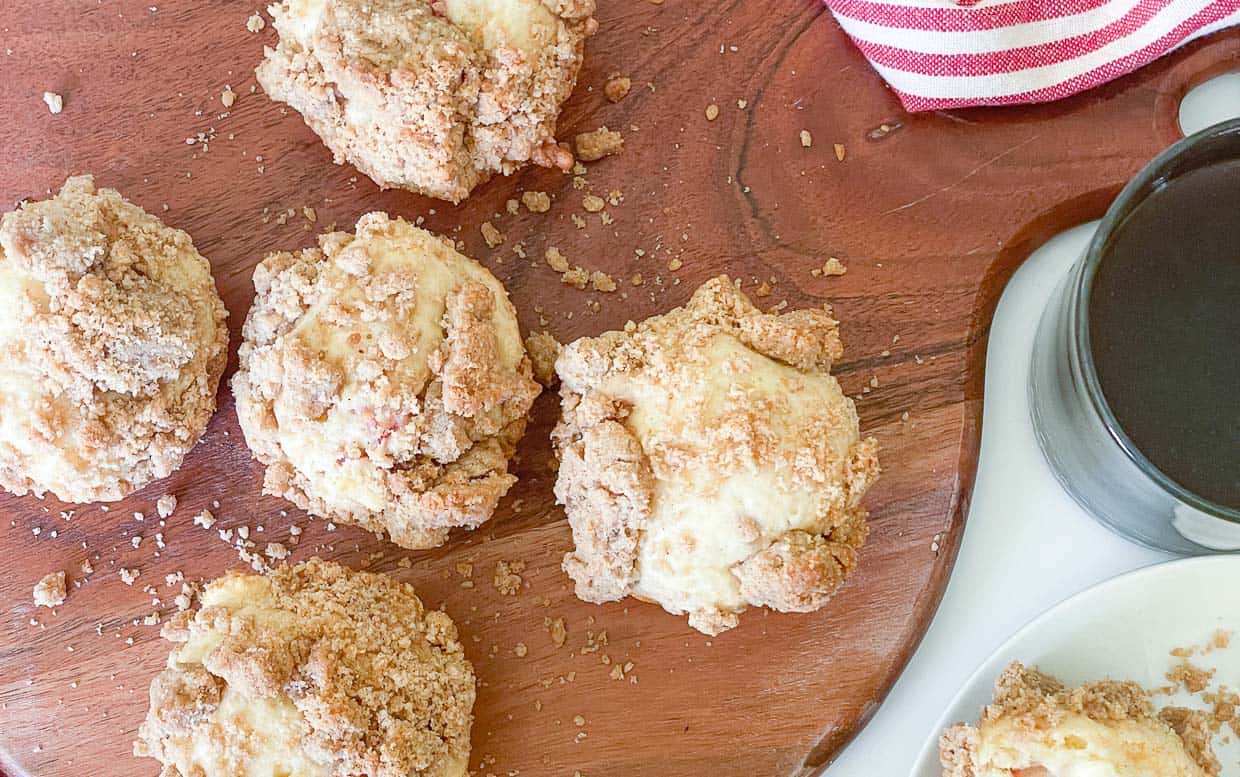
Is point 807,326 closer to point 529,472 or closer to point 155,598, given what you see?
point 529,472

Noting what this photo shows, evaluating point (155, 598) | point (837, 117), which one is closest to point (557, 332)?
point (837, 117)

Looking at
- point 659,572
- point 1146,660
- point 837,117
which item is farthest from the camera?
point 837,117

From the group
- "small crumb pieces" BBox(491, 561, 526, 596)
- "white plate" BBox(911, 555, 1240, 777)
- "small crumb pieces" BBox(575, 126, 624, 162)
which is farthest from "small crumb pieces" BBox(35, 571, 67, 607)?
"white plate" BBox(911, 555, 1240, 777)

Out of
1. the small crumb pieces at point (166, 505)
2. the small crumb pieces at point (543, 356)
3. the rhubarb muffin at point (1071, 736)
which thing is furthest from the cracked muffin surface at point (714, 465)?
the small crumb pieces at point (166, 505)

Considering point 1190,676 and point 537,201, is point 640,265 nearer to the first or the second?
point 537,201

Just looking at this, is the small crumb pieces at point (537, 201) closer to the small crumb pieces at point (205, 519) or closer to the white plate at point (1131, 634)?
the small crumb pieces at point (205, 519)

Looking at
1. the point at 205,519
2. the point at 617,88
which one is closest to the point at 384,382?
the point at 205,519
